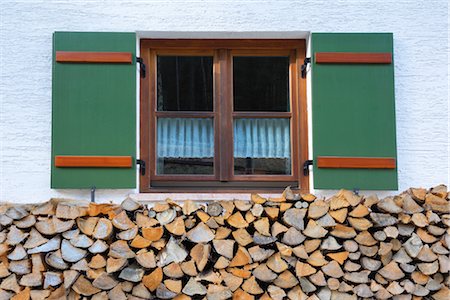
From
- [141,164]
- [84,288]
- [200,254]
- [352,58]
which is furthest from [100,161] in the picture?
[352,58]

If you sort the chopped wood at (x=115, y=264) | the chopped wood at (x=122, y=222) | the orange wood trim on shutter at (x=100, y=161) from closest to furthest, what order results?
the chopped wood at (x=115, y=264) → the chopped wood at (x=122, y=222) → the orange wood trim on shutter at (x=100, y=161)

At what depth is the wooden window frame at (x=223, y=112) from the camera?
3.77 metres

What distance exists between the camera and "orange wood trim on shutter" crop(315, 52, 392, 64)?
3.68 meters

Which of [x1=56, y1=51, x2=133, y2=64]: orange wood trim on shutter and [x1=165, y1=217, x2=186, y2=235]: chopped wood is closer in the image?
[x1=165, y1=217, x2=186, y2=235]: chopped wood

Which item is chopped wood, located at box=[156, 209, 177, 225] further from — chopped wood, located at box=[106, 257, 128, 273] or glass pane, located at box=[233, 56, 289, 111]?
glass pane, located at box=[233, 56, 289, 111]

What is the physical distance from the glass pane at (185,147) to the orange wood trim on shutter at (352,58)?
986 mm

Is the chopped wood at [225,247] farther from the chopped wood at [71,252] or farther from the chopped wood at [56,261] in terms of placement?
the chopped wood at [56,261]

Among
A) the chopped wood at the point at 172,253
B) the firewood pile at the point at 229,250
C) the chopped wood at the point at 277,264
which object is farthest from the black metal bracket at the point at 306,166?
the chopped wood at the point at 172,253

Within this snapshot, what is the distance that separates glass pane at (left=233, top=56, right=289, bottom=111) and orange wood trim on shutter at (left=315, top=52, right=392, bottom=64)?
14.4 inches

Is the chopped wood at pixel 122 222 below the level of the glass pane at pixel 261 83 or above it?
below

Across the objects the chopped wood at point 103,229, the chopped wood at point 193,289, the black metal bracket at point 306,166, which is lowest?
the chopped wood at point 193,289

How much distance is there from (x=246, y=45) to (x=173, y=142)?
3.13 feet

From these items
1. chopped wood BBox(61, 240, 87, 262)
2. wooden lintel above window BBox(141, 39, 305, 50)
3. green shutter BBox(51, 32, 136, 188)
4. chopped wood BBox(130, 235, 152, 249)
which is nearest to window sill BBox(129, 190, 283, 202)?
green shutter BBox(51, 32, 136, 188)

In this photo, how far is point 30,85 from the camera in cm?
368
